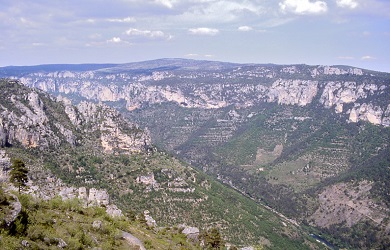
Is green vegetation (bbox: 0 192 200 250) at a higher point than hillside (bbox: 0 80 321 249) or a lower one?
higher

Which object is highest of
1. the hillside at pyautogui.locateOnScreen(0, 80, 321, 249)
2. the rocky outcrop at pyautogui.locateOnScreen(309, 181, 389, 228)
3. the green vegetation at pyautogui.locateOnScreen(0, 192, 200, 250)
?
the green vegetation at pyautogui.locateOnScreen(0, 192, 200, 250)

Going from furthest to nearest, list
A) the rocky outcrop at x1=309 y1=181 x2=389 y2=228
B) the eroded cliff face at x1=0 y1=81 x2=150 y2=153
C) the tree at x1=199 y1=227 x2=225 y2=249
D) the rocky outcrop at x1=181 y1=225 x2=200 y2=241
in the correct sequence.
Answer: the rocky outcrop at x1=309 y1=181 x2=389 y2=228
the eroded cliff face at x1=0 y1=81 x2=150 y2=153
the rocky outcrop at x1=181 y1=225 x2=200 y2=241
the tree at x1=199 y1=227 x2=225 y2=249

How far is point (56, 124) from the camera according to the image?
103688mm

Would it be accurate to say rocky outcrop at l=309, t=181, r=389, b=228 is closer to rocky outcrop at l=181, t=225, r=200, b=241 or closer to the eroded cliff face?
the eroded cliff face

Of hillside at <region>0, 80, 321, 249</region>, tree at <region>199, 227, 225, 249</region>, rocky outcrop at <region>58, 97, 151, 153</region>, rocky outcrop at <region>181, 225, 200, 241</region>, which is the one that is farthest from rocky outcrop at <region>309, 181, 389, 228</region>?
tree at <region>199, 227, 225, 249</region>

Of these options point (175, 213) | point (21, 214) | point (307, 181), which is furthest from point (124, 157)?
point (307, 181)

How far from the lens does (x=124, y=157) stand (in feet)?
365

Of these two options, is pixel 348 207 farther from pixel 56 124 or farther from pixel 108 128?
pixel 56 124

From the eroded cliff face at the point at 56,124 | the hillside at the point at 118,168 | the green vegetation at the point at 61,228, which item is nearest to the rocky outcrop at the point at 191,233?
the green vegetation at the point at 61,228

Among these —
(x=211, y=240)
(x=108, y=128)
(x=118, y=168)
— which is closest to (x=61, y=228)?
(x=211, y=240)

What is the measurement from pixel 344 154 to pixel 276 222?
9581cm

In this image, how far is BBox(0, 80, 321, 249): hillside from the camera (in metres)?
85.9

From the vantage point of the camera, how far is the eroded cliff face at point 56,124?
89.5 m

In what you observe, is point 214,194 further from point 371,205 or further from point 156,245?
point 156,245
